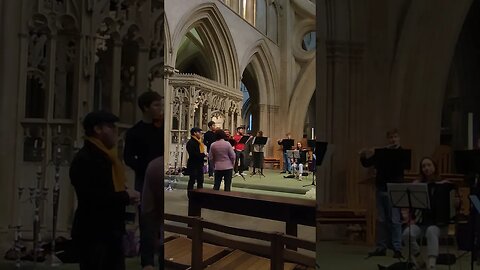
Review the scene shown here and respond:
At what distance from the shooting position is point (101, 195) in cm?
89

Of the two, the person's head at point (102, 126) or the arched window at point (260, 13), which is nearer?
the person's head at point (102, 126)

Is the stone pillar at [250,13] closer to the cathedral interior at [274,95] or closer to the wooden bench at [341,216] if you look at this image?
the cathedral interior at [274,95]

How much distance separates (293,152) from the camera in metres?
0.89

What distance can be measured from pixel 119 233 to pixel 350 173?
0.49 m

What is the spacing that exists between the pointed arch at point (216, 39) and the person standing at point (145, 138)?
0.41 feet

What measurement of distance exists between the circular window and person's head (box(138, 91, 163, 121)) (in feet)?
1.10

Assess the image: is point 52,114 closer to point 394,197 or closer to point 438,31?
point 394,197

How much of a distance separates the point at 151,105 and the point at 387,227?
0.55m

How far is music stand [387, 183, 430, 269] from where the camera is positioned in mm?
834

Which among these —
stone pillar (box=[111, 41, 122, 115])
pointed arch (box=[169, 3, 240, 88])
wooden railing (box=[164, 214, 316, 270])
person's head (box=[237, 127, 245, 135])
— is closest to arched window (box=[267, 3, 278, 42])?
pointed arch (box=[169, 3, 240, 88])

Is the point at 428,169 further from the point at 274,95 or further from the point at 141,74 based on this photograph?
the point at 141,74

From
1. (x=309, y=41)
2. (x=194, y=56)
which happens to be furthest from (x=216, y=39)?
(x=309, y=41)

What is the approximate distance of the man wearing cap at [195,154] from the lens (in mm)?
922

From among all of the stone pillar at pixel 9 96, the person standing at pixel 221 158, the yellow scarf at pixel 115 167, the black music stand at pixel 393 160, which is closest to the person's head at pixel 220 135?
the person standing at pixel 221 158
